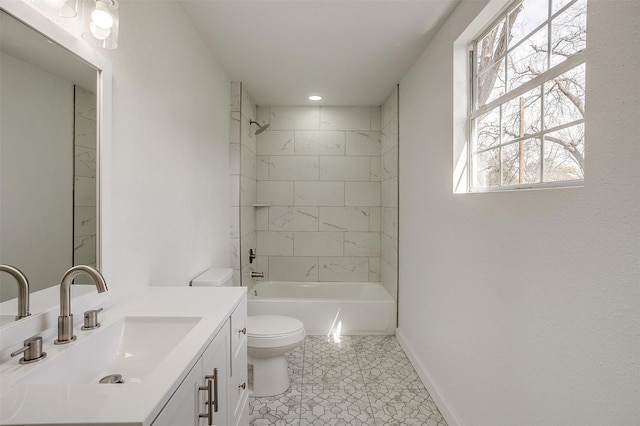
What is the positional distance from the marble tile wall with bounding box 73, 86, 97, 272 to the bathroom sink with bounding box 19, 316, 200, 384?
0.86 feet

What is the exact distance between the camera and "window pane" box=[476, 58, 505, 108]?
5.50 ft

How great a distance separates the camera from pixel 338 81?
320 centimetres

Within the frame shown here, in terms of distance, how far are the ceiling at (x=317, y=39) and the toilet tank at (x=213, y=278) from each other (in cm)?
174

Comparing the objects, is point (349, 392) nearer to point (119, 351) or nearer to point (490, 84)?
point (119, 351)

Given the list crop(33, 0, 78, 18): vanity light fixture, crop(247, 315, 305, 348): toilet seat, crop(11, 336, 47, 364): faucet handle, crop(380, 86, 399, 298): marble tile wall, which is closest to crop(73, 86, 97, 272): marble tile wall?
crop(33, 0, 78, 18): vanity light fixture

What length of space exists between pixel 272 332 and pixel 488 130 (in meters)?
1.89

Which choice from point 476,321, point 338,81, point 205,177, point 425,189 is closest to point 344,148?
point 338,81

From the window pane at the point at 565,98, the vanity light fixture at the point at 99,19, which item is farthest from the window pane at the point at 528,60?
the vanity light fixture at the point at 99,19

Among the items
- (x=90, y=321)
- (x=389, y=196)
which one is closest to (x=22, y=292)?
(x=90, y=321)

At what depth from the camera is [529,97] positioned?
142cm

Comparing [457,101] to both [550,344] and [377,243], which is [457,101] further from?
[377,243]

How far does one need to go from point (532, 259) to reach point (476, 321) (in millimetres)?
Answer: 586

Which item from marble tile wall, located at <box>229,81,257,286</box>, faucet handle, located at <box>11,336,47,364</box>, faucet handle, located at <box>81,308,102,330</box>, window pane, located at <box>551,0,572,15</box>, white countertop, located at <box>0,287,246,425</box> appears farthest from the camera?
marble tile wall, located at <box>229,81,257,286</box>

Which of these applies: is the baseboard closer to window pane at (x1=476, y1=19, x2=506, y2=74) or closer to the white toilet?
the white toilet
